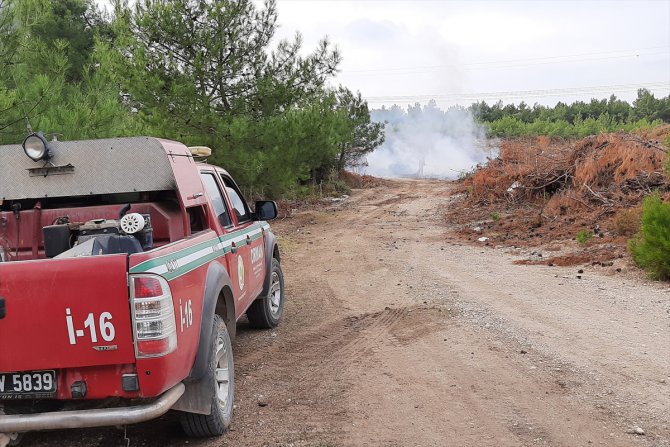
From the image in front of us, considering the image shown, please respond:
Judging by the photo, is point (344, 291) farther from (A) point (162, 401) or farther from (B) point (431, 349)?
(A) point (162, 401)

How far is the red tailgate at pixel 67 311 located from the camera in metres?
3.02

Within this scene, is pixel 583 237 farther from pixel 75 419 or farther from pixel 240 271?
pixel 75 419

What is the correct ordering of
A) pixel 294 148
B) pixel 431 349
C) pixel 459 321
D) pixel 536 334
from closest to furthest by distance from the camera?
pixel 431 349, pixel 536 334, pixel 459 321, pixel 294 148

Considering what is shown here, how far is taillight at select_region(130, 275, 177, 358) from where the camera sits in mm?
3043

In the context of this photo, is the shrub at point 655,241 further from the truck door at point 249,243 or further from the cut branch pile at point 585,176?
the truck door at point 249,243

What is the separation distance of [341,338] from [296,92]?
11957 millimetres

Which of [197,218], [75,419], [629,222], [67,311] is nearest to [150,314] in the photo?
[67,311]

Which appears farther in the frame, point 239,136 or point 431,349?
point 239,136

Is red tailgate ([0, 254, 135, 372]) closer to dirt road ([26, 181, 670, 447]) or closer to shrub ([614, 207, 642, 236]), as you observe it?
dirt road ([26, 181, 670, 447])

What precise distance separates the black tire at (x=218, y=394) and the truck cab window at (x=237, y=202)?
6.54 ft

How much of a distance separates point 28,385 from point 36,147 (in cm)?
188

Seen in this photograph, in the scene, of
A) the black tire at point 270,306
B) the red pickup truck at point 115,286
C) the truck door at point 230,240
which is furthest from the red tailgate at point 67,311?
the black tire at point 270,306

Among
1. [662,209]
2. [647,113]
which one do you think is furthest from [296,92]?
[647,113]

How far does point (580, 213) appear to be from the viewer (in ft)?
46.9
